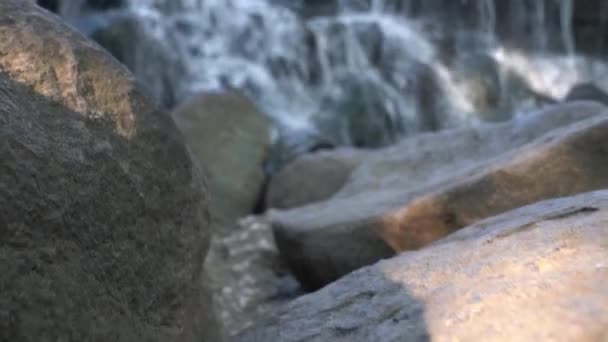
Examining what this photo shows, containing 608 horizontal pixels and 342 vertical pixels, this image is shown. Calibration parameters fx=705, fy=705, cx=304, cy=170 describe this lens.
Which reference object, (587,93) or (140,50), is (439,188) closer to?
(587,93)

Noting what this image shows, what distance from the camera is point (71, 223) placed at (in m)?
1.14

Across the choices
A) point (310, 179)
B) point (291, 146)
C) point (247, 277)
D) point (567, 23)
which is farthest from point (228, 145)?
point (567, 23)

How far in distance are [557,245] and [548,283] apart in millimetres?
189

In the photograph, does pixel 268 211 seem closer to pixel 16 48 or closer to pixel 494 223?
pixel 494 223

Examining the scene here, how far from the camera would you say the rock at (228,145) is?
4465 mm

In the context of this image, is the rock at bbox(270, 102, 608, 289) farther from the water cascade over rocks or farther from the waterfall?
the waterfall

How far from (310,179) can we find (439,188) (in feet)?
6.64

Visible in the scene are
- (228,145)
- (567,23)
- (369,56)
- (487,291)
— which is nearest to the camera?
(487,291)

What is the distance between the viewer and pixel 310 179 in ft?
14.2

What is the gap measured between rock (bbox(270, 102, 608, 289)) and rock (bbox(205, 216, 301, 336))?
0.74 feet

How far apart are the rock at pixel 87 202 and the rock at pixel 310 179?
8.93 ft

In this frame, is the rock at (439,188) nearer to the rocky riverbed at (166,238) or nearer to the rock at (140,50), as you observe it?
the rocky riverbed at (166,238)

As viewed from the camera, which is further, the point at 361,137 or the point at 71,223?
the point at 361,137

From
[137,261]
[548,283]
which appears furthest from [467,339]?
[137,261]
